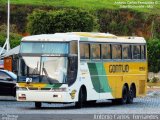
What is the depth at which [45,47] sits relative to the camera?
101 feet

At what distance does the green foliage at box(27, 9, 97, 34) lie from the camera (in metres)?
66.2

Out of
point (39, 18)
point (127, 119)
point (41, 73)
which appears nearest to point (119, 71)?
point (41, 73)

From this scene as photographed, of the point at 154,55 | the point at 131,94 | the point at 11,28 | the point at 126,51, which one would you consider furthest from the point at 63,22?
the point at 126,51

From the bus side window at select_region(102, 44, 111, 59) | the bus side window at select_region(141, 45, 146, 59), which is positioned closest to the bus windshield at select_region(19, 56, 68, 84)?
the bus side window at select_region(102, 44, 111, 59)

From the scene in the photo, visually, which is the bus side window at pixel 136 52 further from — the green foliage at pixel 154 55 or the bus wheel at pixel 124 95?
the green foliage at pixel 154 55

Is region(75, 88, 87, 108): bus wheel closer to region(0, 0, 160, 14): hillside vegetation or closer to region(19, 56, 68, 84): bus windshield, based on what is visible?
region(19, 56, 68, 84): bus windshield

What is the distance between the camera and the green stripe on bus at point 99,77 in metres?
32.4

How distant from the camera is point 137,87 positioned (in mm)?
36719

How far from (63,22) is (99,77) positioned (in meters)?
33.8

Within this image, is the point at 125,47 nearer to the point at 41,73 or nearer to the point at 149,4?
the point at 41,73

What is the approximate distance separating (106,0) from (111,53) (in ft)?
182

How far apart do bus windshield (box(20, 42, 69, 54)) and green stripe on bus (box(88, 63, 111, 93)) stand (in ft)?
6.35

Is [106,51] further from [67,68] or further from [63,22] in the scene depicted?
[63,22]

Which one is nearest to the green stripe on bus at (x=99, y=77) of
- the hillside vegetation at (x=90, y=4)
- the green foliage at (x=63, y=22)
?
the green foliage at (x=63, y=22)
